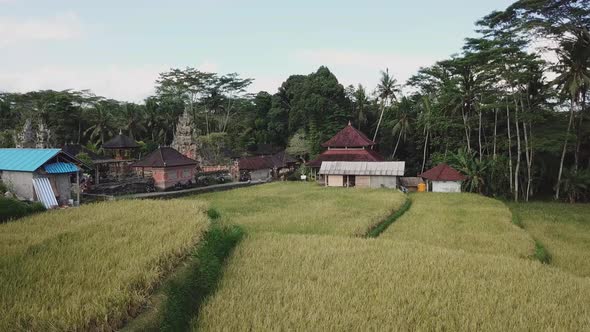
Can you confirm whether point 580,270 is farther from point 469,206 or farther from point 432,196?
point 432,196

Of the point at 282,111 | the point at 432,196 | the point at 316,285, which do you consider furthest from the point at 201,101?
the point at 316,285

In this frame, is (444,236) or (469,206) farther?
(469,206)

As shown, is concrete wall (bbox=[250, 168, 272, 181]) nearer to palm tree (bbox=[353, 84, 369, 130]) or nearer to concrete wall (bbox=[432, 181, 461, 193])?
palm tree (bbox=[353, 84, 369, 130])

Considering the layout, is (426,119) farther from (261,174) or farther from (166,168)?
(166,168)

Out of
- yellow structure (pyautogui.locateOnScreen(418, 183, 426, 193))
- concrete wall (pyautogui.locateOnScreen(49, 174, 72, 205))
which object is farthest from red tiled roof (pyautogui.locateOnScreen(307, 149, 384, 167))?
concrete wall (pyautogui.locateOnScreen(49, 174, 72, 205))

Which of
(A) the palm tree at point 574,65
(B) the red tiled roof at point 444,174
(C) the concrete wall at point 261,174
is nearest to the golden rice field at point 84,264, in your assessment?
(B) the red tiled roof at point 444,174
